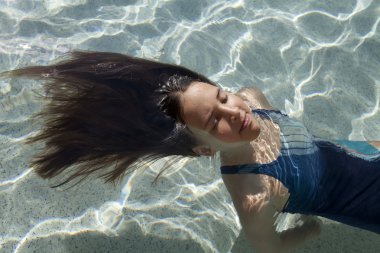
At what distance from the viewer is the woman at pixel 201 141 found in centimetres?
215

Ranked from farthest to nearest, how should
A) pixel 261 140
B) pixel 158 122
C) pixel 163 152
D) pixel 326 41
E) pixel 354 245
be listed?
pixel 326 41, pixel 354 245, pixel 261 140, pixel 163 152, pixel 158 122

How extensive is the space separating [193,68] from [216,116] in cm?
189

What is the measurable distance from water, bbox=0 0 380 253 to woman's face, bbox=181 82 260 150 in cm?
106

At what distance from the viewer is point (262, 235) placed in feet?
7.68

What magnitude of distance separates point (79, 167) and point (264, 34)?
8.06ft

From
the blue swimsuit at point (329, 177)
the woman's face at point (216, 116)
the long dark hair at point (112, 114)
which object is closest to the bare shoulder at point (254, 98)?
the blue swimsuit at point (329, 177)

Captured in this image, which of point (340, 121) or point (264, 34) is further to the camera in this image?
point (264, 34)

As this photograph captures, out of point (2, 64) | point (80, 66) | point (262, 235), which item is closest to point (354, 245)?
point (262, 235)

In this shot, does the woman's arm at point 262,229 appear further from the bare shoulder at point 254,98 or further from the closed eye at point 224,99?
the bare shoulder at point 254,98

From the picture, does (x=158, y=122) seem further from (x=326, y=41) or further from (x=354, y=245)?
(x=326, y=41)

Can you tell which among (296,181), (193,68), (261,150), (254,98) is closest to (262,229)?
(296,181)

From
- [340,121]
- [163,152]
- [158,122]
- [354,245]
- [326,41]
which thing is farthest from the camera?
[326,41]

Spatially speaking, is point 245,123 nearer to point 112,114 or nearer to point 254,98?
point 112,114

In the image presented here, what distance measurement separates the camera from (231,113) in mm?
2074
